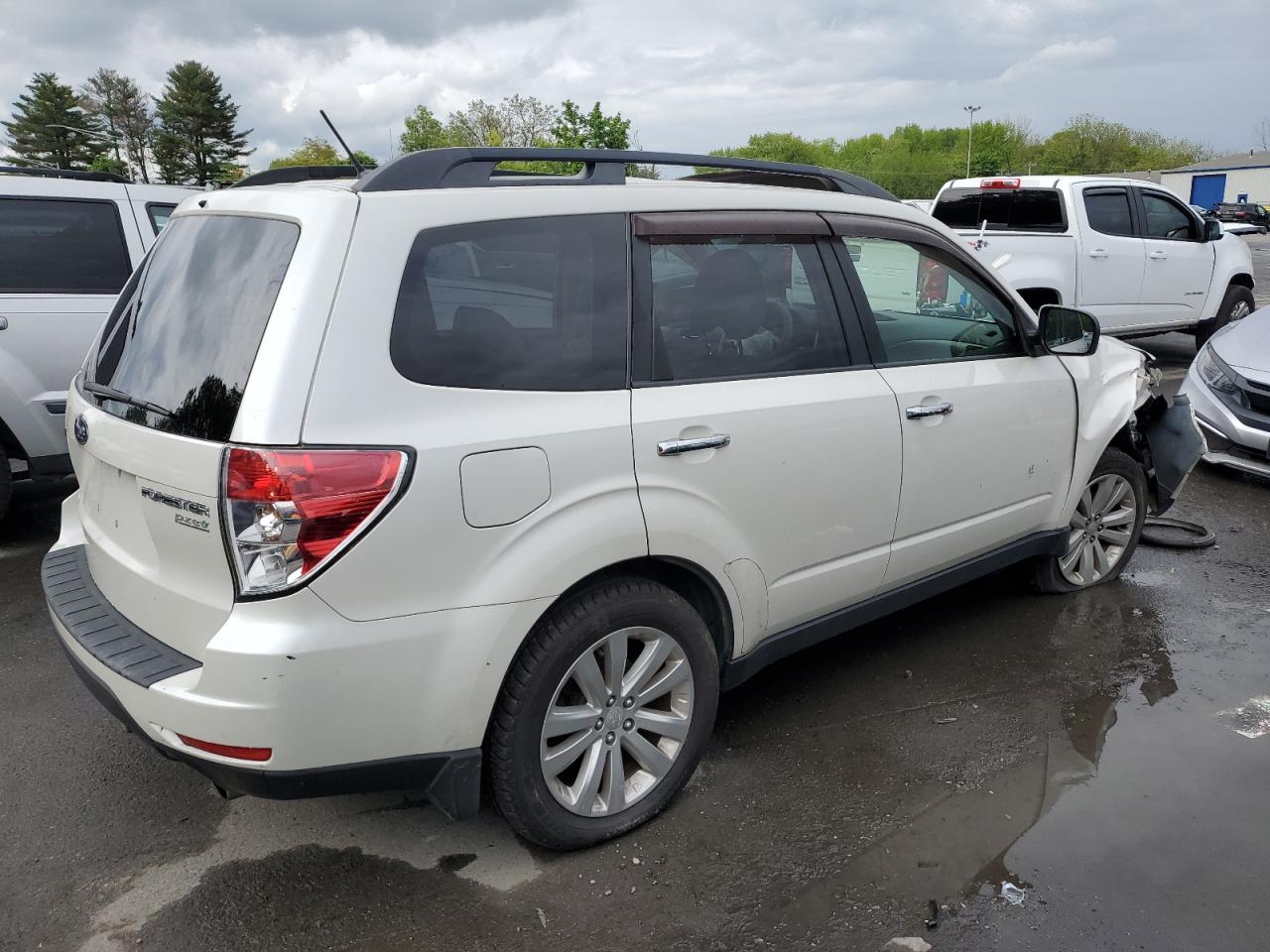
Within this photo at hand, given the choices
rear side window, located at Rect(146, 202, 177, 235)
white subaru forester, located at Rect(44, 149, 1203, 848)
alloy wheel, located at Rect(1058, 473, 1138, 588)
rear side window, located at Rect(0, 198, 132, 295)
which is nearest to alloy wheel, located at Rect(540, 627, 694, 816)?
white subaru forester, located at Rect(44, 149, 1203, 848)

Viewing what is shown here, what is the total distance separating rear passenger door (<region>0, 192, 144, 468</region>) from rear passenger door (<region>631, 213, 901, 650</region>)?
406cm

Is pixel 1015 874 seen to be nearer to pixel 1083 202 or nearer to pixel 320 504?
pixel 320 504

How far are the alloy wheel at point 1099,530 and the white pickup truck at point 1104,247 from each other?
17.9 feet

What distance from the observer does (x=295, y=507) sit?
2145 millimetres

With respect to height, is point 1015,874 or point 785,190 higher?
point 785,190

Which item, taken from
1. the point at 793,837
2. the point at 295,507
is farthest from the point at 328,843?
the point at 793,837

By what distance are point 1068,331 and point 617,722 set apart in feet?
8.28

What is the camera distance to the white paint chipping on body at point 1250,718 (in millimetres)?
3510

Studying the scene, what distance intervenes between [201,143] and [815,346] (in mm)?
102527

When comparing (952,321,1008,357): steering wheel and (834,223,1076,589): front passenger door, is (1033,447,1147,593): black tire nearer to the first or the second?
(834,223,1076,589): front passenger door

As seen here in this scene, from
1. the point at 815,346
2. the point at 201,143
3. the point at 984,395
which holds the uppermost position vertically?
the point at 201,143

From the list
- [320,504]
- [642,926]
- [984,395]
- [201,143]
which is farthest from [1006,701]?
[201,143]

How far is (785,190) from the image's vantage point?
10.9 ft

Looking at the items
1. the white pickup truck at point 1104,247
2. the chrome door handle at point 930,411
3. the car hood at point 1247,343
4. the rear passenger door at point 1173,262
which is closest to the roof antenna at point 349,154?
the chrome door handle at point 930,411
